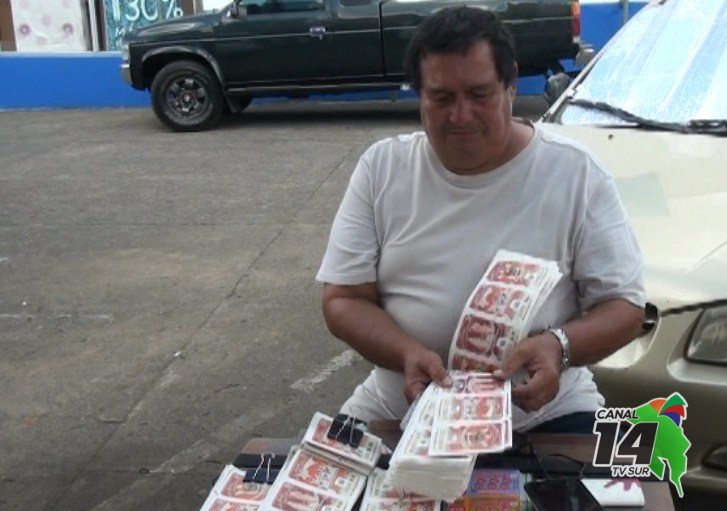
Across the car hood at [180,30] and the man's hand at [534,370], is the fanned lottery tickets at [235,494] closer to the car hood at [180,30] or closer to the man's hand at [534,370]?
the man's hand at [534,370]

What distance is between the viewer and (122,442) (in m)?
4.05

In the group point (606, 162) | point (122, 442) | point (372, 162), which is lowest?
point (122, 442)

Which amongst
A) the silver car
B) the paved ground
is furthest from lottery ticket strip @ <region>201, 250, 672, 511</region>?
the paved ground

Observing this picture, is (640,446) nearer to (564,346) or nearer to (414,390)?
(564,346)

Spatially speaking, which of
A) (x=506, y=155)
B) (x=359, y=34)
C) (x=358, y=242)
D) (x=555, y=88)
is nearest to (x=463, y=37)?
(x=506, y=155)

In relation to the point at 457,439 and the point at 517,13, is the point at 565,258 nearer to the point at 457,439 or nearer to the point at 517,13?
the point at 457,439

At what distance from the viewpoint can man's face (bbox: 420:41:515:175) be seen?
2.12 metres

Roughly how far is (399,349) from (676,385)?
3.59 feet

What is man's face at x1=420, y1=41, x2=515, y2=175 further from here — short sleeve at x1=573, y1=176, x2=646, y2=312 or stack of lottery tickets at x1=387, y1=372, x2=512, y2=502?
stack of lottery tickets at x1=387, y1=372, x2=512, y2=502

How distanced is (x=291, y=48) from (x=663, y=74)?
24.3 ft

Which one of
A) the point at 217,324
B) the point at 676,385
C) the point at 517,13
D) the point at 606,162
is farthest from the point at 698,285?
the point at 517,13

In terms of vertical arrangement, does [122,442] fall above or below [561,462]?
below

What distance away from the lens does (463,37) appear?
209 cm

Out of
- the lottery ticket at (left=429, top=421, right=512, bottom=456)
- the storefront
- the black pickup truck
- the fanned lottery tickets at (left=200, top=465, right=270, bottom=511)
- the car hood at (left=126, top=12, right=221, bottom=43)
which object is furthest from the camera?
the storefront
